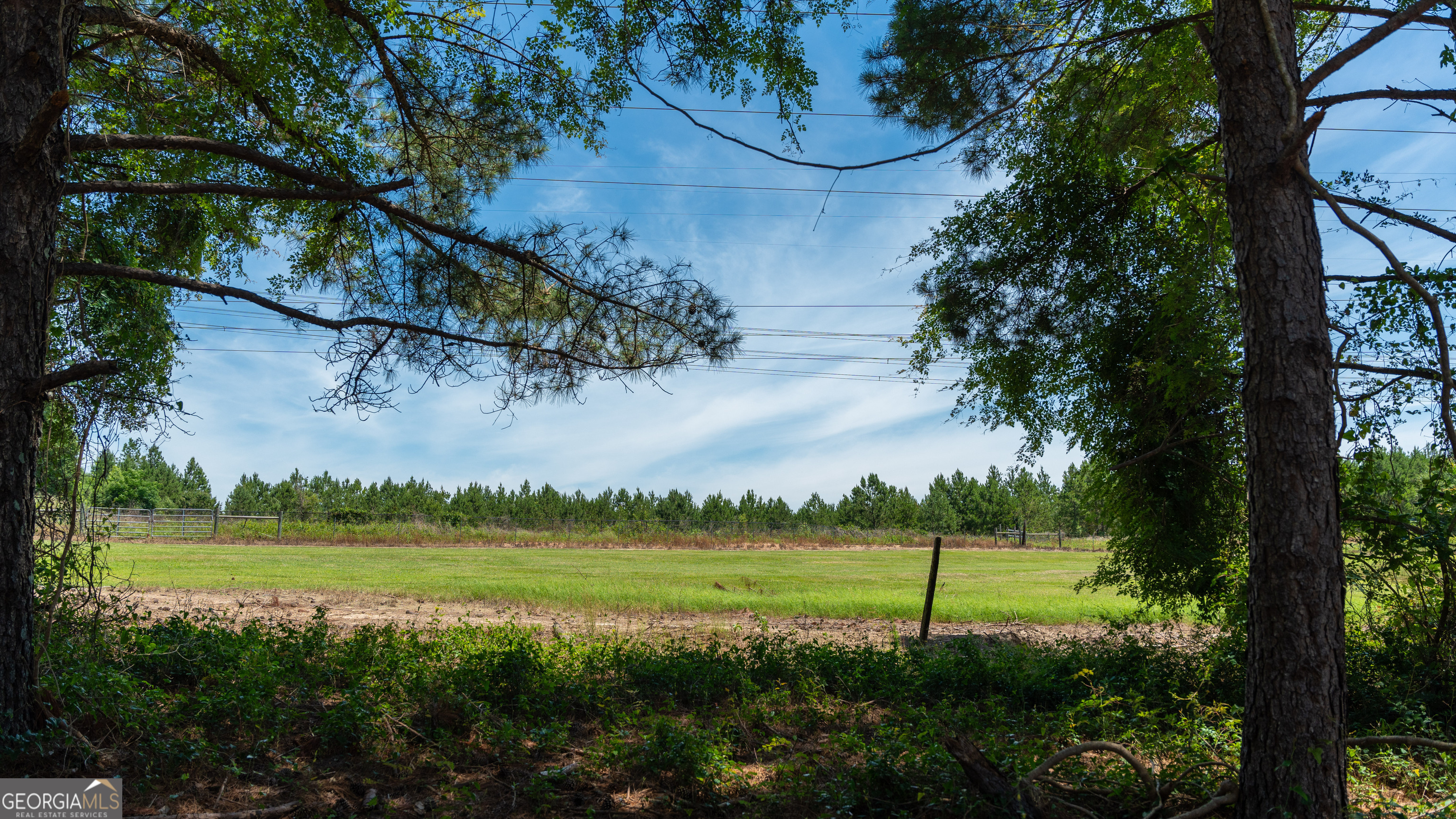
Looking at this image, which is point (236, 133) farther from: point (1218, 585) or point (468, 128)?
point (1218, 585)

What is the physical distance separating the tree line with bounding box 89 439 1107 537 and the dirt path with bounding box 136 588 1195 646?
29.4 meters

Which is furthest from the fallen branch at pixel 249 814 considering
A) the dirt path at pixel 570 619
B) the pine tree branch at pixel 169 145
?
the dirt path at pixel 570 619

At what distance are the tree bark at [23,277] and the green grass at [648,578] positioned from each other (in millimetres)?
3645

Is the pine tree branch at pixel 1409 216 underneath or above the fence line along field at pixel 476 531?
above

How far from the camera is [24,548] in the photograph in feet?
14.9

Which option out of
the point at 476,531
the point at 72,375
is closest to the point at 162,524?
the point at 476,531

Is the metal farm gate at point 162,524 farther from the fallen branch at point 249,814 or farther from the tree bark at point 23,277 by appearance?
the fallen branch at point 249,814

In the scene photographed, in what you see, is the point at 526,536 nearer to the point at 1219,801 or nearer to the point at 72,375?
the point at 72,375

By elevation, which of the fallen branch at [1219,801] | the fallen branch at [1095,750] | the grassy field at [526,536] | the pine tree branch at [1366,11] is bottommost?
the grassy field at [526,536]

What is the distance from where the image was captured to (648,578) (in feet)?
62.8

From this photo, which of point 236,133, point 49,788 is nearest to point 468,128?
point 236,133

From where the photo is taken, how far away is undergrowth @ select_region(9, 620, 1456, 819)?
4160 mm

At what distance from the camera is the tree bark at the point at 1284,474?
339 centimetres

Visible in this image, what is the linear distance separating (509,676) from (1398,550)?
305 inches
